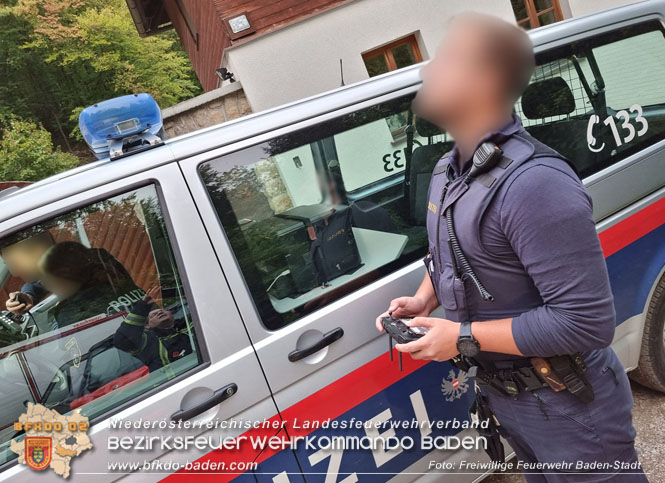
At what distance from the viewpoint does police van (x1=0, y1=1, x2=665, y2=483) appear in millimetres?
1408

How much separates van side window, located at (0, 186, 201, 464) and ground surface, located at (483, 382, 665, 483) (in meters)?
1.67

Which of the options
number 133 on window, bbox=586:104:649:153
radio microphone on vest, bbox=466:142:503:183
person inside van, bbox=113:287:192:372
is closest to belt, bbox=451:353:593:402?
radio microphone on vest, bbox=466:142:503:183

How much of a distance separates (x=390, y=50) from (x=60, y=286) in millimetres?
8128

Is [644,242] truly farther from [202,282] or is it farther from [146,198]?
[146,198]

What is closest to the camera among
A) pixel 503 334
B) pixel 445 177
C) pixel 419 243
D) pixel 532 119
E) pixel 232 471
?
pixel 503 334

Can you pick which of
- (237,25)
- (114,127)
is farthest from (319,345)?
(237,25)

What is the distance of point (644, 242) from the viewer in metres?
2.08

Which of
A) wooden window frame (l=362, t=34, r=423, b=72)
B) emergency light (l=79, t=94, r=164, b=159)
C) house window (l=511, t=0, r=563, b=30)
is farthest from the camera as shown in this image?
house window (l=511, t=0, r=563, b=30)

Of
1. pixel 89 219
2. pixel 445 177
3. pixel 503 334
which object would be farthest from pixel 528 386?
pixel 89 219

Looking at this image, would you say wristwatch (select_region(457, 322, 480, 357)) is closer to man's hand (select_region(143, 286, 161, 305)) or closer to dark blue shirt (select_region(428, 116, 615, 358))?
dark blue shirt (select_region(428, 116, 615, 358))

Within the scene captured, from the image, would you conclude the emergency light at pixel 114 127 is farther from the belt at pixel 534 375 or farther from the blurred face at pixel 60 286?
the belt at pixel 534 375

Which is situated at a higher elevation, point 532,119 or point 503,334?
point 532,119

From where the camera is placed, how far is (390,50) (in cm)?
852

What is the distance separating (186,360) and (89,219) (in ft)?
1.76
